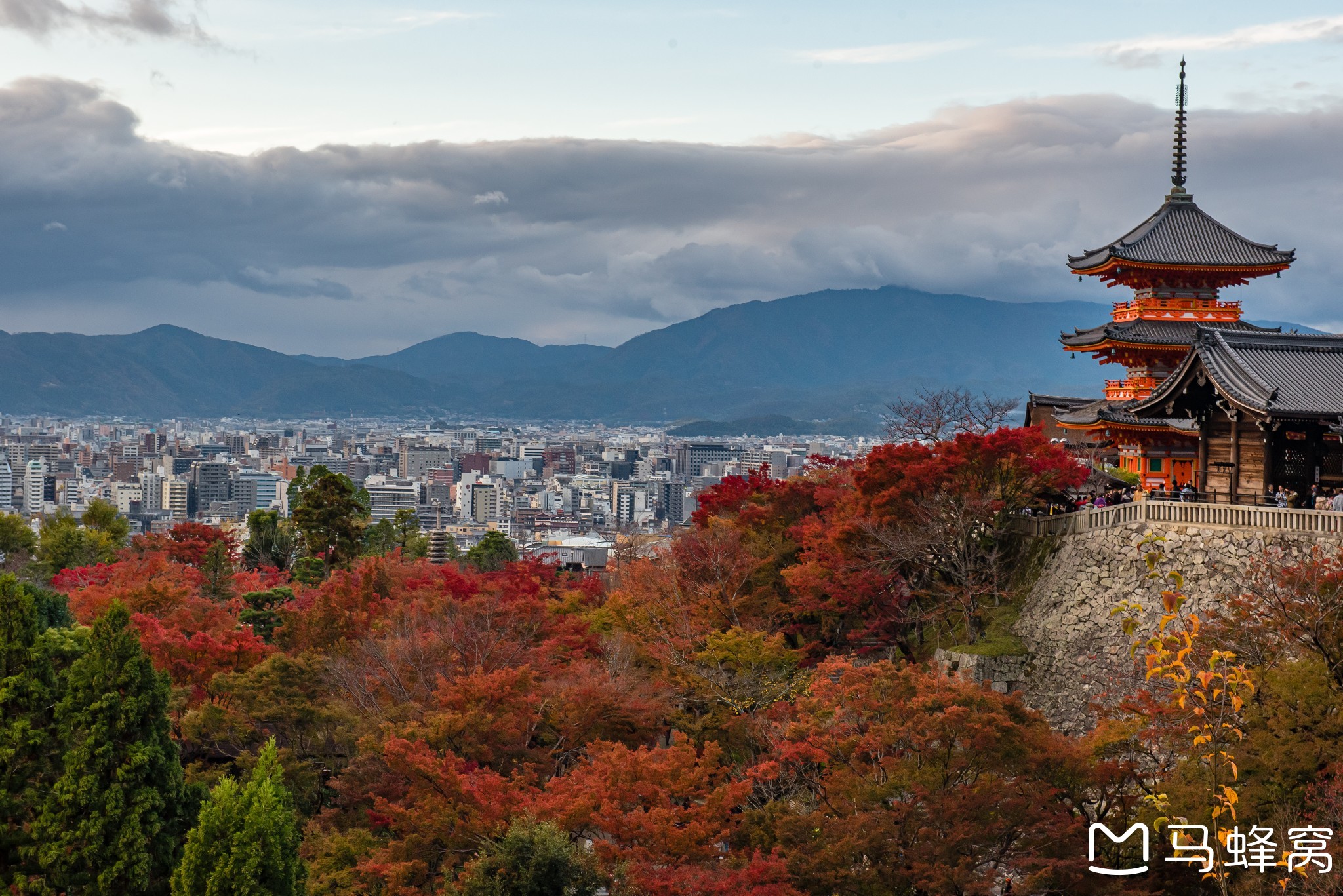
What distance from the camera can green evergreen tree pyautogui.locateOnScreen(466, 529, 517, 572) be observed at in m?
51.2

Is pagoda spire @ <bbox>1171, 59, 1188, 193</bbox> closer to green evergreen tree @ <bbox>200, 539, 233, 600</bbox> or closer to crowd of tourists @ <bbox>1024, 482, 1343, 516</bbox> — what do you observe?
crowd of tourists @ <bbox>1024, 482, 1343, 516</bbox>

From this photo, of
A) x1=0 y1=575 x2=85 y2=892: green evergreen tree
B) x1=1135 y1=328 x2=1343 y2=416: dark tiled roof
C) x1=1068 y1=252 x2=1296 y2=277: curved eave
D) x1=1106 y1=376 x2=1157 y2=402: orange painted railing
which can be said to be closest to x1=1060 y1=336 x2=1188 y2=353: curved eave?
x1=1106 y1=376 x2=1157 y2=402: orange painted railing

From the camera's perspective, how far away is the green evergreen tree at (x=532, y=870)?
53.1 ft

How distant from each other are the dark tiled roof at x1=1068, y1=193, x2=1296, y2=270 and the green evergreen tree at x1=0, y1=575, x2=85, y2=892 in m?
22.1

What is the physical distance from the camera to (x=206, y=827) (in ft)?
51.4

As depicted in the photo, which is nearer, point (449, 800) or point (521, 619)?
point (449, 800)

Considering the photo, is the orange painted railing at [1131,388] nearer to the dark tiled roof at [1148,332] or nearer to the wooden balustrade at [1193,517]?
the dark tiled roof at [1148,332]

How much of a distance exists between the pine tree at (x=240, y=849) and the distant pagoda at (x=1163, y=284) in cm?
1856

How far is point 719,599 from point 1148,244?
42.4 ft

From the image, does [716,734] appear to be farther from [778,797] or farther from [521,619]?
[521,619]

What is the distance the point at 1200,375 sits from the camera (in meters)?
22.0

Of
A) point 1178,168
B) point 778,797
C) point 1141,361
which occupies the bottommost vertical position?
point 778,797

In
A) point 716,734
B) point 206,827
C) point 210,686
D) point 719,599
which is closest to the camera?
point 206,827

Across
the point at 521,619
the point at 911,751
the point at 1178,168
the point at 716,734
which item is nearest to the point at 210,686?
the point at 521,619
